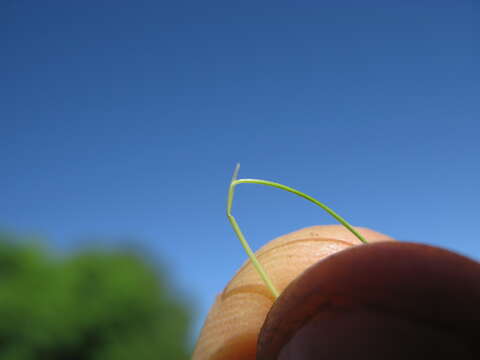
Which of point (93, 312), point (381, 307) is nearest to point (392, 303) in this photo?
point (381, 307)

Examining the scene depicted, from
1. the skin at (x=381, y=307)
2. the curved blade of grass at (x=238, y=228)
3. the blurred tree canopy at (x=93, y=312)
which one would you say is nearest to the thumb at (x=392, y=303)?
the skin at (x=381, y=307)

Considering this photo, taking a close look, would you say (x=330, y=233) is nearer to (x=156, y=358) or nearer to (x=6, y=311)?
(x=156, y=358)

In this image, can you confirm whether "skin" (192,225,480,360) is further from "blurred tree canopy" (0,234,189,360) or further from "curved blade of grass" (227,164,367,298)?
"blurred tree canopy" (0,234,189,360)

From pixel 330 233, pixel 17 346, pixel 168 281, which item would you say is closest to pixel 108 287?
pixel 168 281

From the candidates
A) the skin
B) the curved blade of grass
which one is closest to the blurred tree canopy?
the curved blade of grass

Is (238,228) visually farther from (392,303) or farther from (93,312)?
(93,312)

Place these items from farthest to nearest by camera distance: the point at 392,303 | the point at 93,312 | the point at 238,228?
1. the point at 93,312
2. the point at 238,228
3. the point at 392,303

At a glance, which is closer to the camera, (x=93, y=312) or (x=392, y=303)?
(x=392, y=303)
